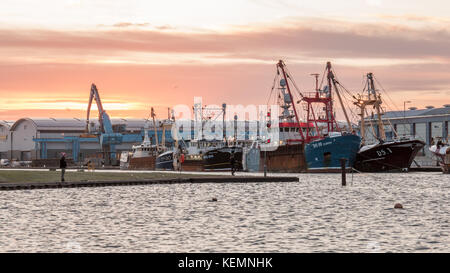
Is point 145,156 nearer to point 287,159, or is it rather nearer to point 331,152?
point 287,159

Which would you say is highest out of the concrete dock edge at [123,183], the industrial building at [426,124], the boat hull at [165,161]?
the industrial building at [426,124]

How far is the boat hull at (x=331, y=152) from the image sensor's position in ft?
315

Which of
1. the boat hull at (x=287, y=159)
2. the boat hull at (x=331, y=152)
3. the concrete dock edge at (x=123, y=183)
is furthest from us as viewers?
the boat hull at (x=287, y=159)

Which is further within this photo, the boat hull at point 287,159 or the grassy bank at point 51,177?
the boat hull at point 287,159

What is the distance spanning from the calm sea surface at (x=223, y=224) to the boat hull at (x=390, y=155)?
5577 cm

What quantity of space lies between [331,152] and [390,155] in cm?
790

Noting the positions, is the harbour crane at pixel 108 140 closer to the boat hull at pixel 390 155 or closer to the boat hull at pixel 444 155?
the boat hull at pixel 390 155

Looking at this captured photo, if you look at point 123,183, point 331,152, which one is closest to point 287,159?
point 331,152

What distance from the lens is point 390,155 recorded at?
97.9m

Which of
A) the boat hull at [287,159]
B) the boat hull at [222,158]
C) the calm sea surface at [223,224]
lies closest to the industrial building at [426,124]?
the boat hull at [222,158]

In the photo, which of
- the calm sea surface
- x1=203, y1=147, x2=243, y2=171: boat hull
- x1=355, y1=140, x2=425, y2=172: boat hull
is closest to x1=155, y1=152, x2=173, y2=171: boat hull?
x1=203, y1=147, x2=243, y2=171: boat hull

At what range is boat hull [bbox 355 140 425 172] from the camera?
96438 millimetres
